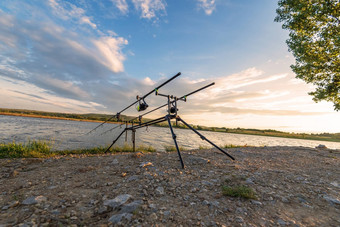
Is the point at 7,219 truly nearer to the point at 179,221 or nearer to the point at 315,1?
the point at 179,221

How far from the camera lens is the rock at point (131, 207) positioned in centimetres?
312

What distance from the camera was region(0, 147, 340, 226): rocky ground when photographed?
289cm

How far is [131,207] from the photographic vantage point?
3191mm

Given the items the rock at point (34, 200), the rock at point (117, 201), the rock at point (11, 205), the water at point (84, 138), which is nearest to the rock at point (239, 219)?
the rock at point (117, 201)

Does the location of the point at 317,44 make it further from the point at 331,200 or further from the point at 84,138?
the point at 84,138

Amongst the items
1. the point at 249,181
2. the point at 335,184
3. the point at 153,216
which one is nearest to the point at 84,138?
the point at 153,216

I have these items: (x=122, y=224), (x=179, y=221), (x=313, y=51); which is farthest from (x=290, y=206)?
(x=313, y=51)

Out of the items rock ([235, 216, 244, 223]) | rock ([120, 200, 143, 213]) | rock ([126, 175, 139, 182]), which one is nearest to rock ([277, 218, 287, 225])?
rock ([235, 216, 244, 223])

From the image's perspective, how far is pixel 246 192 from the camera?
380 centimetres

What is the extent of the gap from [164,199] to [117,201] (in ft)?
3.83

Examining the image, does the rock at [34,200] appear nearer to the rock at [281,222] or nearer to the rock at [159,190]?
the rock at [159,190]

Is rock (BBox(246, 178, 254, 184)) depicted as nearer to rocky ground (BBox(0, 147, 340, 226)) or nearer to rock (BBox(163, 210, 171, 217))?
rocky ground (BBox(0, 147, 340, 226))

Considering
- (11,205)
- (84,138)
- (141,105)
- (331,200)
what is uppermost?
(141,105)

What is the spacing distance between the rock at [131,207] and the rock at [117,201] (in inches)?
7.8
